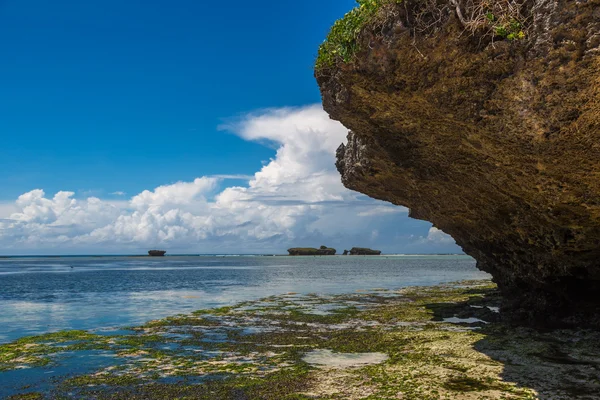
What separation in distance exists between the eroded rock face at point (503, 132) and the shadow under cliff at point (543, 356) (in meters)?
2.47

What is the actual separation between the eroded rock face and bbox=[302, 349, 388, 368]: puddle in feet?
24.4

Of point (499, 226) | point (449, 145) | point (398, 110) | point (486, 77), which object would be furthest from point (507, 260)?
point (486, 77)

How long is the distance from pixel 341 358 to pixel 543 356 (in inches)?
256

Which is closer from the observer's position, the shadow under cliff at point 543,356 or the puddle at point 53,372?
the shadow under cliff at point 543,356

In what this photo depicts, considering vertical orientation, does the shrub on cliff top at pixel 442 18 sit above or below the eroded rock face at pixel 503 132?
above

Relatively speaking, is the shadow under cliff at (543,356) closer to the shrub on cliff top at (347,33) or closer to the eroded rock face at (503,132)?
the eroded rock face at (503,132)

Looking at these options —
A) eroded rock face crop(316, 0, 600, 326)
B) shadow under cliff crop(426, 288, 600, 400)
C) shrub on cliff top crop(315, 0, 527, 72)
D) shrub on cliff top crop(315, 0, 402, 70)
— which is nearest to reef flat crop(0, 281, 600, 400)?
shadow under cliff crop(426, 288, 600, 400)

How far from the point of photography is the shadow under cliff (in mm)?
11312

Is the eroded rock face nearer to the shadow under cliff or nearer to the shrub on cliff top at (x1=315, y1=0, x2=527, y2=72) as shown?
the shrub on cliff top at (x1=315, y1=0, x2=527, y2=72)

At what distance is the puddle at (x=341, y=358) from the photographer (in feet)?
46.6

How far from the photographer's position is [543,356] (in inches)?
566

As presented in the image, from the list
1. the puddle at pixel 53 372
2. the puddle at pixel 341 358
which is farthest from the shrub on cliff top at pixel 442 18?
the puddle at pixel 53 372

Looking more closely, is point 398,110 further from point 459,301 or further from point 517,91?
point 459,301

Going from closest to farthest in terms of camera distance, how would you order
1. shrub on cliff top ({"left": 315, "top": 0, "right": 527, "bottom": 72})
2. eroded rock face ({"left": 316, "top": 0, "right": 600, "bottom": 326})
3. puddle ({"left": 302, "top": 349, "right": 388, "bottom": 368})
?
eroded rock face ({"left": 316, "top": 0, "right": 600, "bottom": 326}) < shrub on cliff top ({"left": 315, "top": 0, "right": 527, "bottom": 72}) < puddle ({"left": 302, "top": 349, "right": 388, "bottom": 368})
